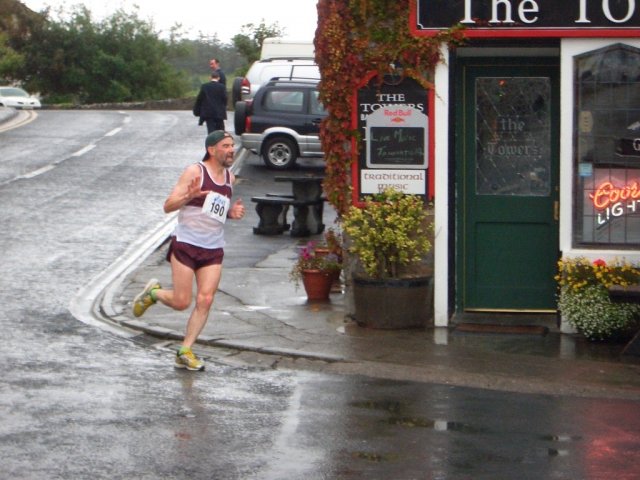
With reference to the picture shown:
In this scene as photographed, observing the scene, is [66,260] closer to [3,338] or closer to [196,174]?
[3,338]

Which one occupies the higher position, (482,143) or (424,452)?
(482,143)

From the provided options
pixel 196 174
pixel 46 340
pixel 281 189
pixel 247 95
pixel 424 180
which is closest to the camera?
pixel 196 174

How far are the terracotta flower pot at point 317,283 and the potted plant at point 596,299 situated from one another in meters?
2.71

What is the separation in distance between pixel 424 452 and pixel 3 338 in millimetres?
4665

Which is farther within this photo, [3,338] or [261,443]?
[3,338]

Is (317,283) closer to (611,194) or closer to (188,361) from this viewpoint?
(611,194)

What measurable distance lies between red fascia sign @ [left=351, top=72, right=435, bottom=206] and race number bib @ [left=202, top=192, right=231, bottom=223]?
87.7 inches

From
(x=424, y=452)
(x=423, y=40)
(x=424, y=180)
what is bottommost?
(x=424, y=452)

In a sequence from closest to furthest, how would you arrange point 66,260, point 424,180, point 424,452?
point 424,452
point 424,180
point 66,260

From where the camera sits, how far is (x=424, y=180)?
11500 millimetres

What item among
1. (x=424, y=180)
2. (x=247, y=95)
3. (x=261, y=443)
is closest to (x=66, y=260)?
(x=424, y=180)

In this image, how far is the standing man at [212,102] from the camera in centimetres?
2506

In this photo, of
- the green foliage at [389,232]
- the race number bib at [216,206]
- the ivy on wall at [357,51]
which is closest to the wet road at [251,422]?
the race number bib at [216,206]

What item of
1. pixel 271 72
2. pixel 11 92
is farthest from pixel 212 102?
A: pixel 11 92
